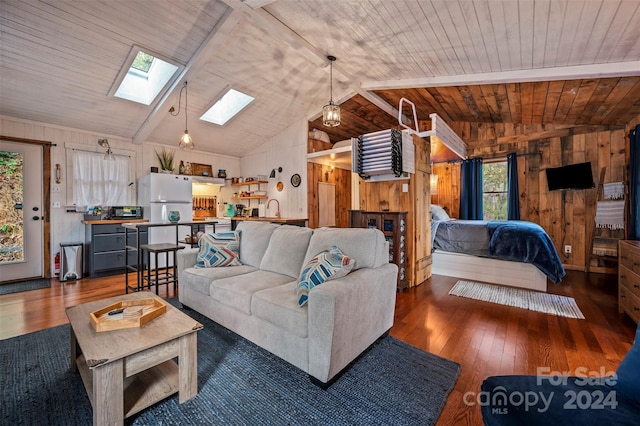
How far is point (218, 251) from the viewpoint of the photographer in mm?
2928

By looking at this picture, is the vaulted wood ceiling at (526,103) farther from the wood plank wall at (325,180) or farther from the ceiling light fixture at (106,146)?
the ceiling light fixture at (106,146)

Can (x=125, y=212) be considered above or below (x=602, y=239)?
above

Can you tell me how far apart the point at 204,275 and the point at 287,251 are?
0.84 metres

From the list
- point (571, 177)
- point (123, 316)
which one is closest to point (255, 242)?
point (123, 316)

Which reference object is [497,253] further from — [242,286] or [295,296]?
[242,286]

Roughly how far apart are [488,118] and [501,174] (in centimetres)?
151

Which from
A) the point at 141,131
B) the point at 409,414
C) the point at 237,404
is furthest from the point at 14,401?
the point at 141,131

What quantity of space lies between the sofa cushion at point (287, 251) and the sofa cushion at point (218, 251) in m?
0.40

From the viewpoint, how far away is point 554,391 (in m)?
0.99

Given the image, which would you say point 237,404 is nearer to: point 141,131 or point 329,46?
point 329,46

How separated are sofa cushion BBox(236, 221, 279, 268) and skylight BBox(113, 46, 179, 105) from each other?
2.70 m

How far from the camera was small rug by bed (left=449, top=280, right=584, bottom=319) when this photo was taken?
2.98 metres

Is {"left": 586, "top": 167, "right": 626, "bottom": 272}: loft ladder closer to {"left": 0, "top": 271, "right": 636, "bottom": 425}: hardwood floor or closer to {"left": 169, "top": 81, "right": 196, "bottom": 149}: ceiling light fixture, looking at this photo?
{"left": 0, "top": 271, "right": 636, "bottom": 425}: hardwood floor

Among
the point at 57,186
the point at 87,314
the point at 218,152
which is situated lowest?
the point at 87,314
